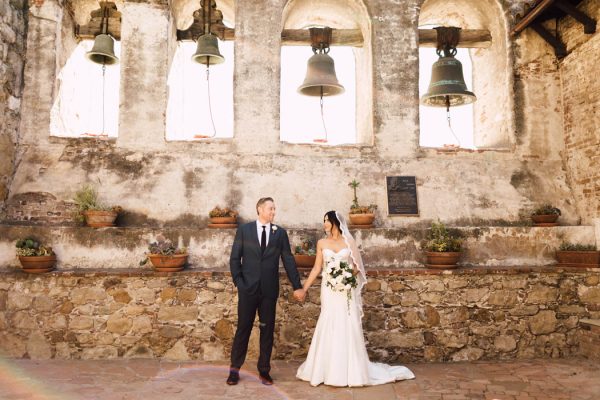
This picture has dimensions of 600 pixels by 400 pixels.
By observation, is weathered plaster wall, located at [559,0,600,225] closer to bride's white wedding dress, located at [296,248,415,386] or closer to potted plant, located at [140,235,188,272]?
bride's white wedding dress, located at [296,248,415,386]

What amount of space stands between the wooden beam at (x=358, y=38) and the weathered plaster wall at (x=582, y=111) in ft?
3.87

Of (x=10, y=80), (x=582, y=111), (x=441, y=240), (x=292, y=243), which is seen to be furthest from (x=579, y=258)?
(x=10, y=80)

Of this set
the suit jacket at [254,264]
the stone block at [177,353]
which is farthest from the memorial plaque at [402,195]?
the stone block at [177,353]

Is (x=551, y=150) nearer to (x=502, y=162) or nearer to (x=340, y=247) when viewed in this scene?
(x=502, y=162)

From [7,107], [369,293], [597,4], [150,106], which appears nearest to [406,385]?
[369,293]

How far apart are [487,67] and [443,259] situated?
3.92 metres

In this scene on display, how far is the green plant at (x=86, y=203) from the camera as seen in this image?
6.31m

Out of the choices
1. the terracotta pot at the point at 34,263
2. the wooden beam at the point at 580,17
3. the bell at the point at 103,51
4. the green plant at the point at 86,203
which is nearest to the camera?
the terracotta pot at the point at 34,263

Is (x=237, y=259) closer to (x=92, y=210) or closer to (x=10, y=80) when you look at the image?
(x=92, y=210)

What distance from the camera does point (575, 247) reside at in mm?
6461

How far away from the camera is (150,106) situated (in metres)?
6.84

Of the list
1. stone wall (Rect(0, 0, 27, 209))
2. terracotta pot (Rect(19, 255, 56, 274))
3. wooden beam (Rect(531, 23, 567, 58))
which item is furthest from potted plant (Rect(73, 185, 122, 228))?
wooden beam (Rect(531, 23, 567, 58))

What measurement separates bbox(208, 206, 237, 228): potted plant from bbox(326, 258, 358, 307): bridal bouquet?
1.87 m

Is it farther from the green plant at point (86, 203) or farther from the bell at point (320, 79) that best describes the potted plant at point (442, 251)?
the green plant at point (86, 203)
